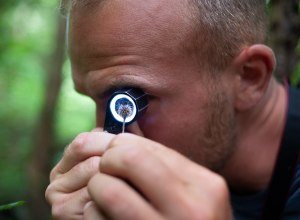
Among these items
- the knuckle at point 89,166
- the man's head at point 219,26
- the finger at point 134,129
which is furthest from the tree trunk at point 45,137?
the knuckle at point 89,166

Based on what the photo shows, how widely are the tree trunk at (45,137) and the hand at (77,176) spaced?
13.9 feet

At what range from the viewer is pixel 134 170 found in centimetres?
105

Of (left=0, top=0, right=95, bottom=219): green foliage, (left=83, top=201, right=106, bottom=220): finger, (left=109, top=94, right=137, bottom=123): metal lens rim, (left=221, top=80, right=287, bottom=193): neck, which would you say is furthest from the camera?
(left=0, top=0, right=95, bottom=219): green foliage

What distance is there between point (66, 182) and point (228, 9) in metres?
1.08

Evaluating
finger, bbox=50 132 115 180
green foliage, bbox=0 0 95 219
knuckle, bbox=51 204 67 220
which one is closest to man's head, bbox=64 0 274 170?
finger, bbox=50 132 115 180

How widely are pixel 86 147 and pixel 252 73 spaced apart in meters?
0.98

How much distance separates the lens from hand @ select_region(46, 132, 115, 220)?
4.51 ft

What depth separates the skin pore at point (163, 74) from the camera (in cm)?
189

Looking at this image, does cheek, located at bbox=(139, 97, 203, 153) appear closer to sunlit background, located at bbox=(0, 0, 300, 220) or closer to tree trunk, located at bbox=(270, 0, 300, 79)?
tree trunk, located at bbox=(270, 0, 300, 79)

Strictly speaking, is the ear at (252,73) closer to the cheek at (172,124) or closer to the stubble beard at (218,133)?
the stubble beard at (218,133)

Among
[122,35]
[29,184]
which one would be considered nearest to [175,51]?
[122,35]

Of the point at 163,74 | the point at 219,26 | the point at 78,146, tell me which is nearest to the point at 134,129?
the point at 163,74

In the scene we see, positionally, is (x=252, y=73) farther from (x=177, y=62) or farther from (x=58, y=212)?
(x=58, y=212)

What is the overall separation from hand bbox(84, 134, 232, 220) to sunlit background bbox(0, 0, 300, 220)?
13.9 ft
